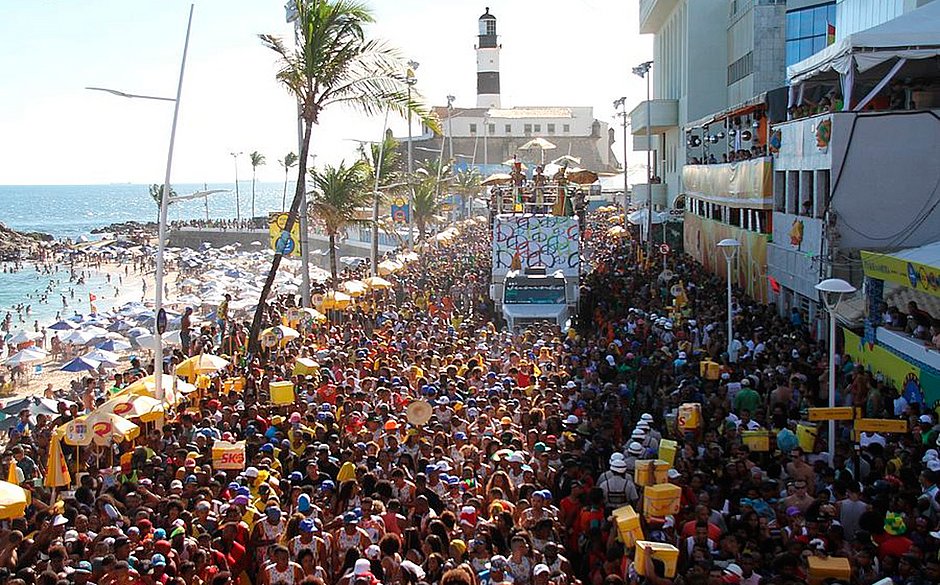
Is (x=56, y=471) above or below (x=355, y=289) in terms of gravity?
below

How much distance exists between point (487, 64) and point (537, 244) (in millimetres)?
83219

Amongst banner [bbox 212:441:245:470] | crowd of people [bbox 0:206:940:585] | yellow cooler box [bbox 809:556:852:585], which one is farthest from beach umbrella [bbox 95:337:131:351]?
yellow cooler box [bbox 809:556:852:585]

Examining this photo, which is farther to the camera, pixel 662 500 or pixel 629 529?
pixel 662 500

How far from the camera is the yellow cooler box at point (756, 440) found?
39.8 ft

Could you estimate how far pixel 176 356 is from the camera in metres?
22.0

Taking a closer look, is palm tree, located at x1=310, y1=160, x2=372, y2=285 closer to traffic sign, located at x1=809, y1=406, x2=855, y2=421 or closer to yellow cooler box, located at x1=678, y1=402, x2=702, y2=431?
yellow cooler box, located at x1=678, y1=402, x2=702, y2=431

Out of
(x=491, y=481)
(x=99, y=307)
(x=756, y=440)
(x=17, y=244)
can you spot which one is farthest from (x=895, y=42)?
(x=17, y=244)

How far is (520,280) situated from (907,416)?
633 inches

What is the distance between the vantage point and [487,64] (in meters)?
111

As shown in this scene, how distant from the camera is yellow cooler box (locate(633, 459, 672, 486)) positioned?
34.2 ft

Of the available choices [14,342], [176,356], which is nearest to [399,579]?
[176,356]

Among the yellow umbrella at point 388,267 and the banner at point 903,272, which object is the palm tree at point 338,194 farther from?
the banner at point 903,272

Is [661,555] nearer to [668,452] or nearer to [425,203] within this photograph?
[668,452]

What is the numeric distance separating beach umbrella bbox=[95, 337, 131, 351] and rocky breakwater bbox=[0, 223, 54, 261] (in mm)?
71527
